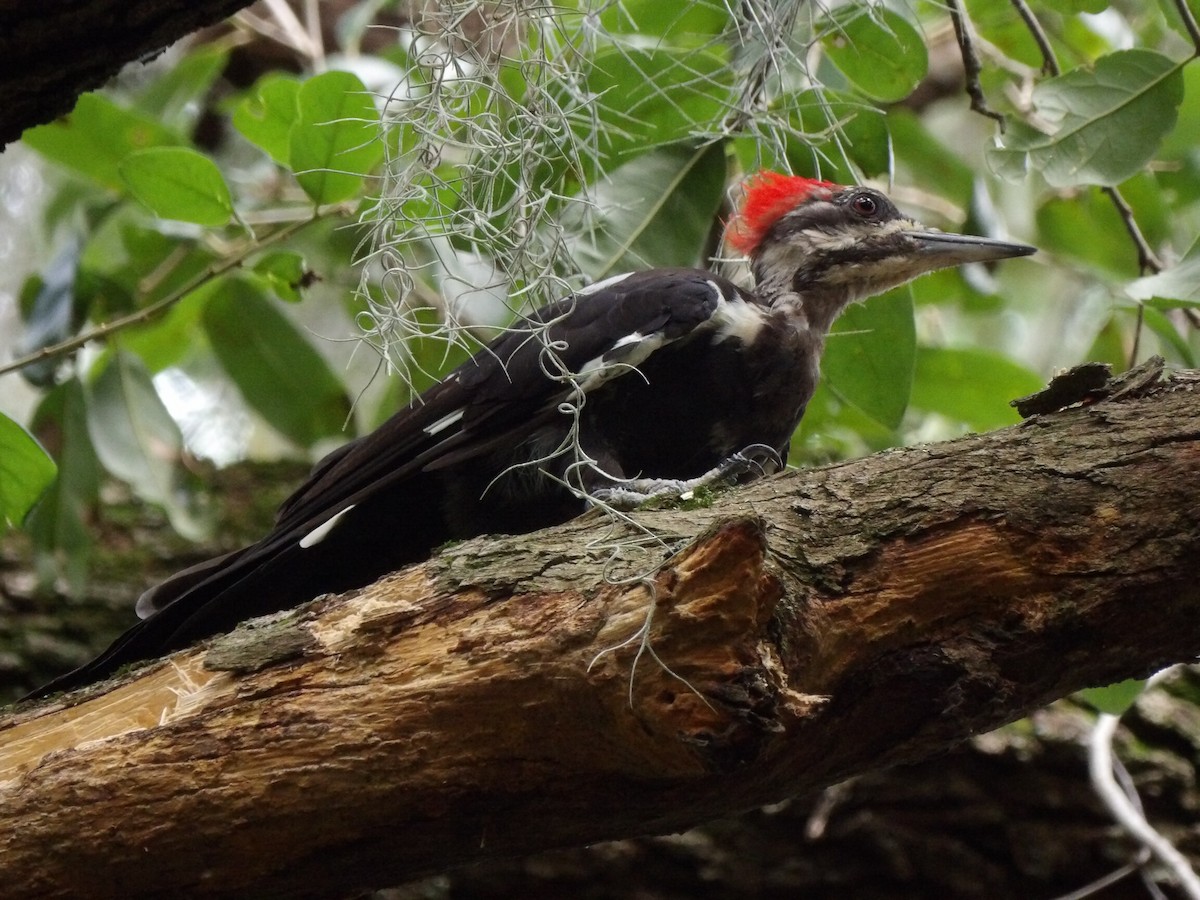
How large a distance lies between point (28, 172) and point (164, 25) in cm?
413

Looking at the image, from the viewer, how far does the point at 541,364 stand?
262 centimetres

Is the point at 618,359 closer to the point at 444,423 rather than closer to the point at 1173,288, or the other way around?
the point at 444,423

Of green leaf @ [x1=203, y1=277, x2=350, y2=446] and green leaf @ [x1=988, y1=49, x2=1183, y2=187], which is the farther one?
green leaf @ [x1=203, y1=277, x2=350, y2=446]

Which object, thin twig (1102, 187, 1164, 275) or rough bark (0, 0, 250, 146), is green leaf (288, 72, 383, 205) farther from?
thin twig (1102, 187, 1164, 275)

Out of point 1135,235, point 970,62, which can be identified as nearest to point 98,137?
point 970,62

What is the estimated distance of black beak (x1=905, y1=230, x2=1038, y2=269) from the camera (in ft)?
10.4

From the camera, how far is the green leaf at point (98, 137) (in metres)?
3.51

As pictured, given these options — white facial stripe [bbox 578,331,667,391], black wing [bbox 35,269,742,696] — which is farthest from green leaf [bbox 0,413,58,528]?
white facial stripe [bbox 578,331,667,391]

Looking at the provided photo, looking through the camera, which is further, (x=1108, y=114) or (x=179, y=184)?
(x=179, y=184)

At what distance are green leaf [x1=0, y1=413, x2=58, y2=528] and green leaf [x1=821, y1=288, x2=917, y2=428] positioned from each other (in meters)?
1.84

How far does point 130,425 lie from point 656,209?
1614 mm

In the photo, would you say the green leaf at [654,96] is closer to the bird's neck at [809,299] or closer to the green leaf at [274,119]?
the bird's neck at [809,299]

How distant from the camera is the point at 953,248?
10.6 feet

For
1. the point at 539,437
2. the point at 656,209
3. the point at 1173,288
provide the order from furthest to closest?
the point at 656,209, the point at 539,437, the point at 1173,288
